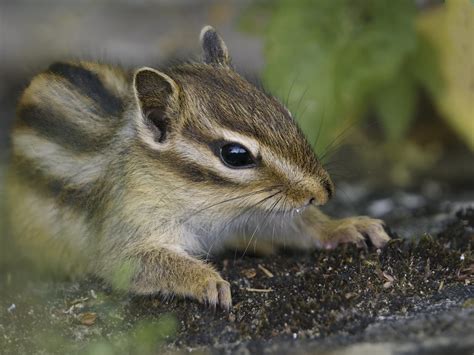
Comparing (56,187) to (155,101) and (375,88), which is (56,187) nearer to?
(155,101)

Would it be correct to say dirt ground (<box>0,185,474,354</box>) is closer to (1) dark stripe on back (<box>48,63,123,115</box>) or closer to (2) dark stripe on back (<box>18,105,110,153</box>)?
(2) dark stripe on back (<box>18,105,110,153</box>)

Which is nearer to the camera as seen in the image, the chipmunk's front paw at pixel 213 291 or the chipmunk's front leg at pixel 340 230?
the chipmunk's front paw at pixel 213 291

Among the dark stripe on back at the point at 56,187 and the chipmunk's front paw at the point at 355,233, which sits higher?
the chipmunk's front paw at the point at 355,233

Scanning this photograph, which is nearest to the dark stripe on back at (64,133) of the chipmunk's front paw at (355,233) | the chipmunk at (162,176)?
the chipmunk at (162,176)

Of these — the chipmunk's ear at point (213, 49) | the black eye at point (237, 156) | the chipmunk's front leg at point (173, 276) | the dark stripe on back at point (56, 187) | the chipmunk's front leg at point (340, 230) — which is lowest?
the chipmunk's front leg at point (173, 276)

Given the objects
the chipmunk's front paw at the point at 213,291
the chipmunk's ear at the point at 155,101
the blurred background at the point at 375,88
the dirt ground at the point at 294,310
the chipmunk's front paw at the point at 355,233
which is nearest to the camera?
the dirt ground at the point at 294,310

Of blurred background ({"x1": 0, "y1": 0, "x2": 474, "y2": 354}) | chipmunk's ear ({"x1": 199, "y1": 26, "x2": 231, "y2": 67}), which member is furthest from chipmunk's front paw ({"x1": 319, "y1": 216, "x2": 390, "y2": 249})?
chipmunk's ear ({"x1": 199, "y1": 26, "x2": 231, "y2": 67})

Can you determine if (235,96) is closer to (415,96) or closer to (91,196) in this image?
(91,196)

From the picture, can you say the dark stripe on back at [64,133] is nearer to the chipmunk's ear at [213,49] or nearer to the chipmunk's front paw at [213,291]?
Answer: the chipmunk's ear at [213,49]
